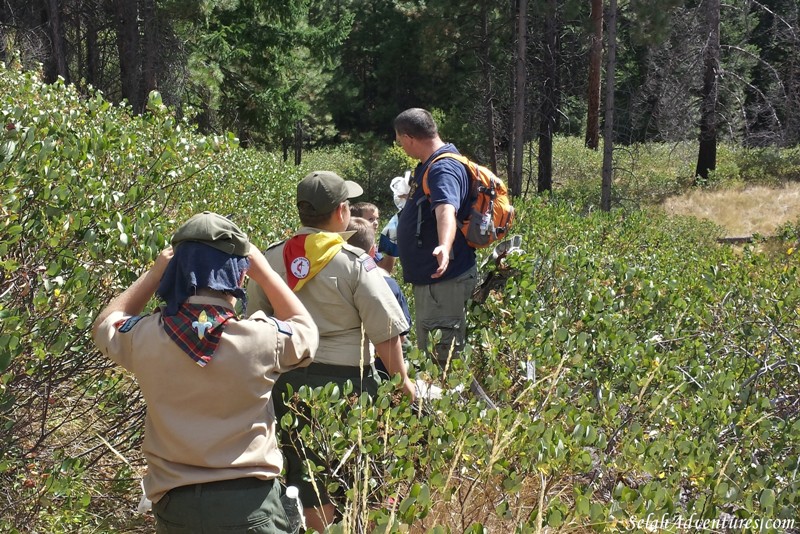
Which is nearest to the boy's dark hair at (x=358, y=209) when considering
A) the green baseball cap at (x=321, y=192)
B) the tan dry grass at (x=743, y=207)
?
the green baseball cap at (x=321, y=192)

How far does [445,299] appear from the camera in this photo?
4.50m

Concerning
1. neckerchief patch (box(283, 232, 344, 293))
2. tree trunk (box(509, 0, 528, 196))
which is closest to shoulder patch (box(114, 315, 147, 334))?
neckerchief patch (box(283, 232, 344, 293))

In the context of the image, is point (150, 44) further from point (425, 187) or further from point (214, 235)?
point (214, 235)

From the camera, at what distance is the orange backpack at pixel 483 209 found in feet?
14.8

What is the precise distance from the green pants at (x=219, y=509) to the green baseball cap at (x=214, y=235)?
0.67 metres

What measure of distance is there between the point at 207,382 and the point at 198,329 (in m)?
0.16

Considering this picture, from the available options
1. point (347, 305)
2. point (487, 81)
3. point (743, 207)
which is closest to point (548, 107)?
point (487, 81)

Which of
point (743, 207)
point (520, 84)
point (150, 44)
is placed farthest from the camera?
point (520, 84)

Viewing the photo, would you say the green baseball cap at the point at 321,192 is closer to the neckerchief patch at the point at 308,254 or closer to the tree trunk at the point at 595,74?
the neckerchief patch at the point at 308,254

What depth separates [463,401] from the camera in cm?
333

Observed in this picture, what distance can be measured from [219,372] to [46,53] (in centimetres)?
1711

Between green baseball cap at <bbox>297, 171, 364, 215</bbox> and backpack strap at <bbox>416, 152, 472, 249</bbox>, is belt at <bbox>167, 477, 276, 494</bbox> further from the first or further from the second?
backpack strap at <bbox>416, 152, 472, 249</bbox>

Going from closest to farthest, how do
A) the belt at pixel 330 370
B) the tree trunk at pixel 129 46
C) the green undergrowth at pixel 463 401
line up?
the green undergrowth at pixel 463 401 < the belt at pixel 330 370 < the tree trunk at pixel 129 46

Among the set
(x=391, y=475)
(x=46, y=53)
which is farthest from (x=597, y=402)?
(x=46, y=53)
